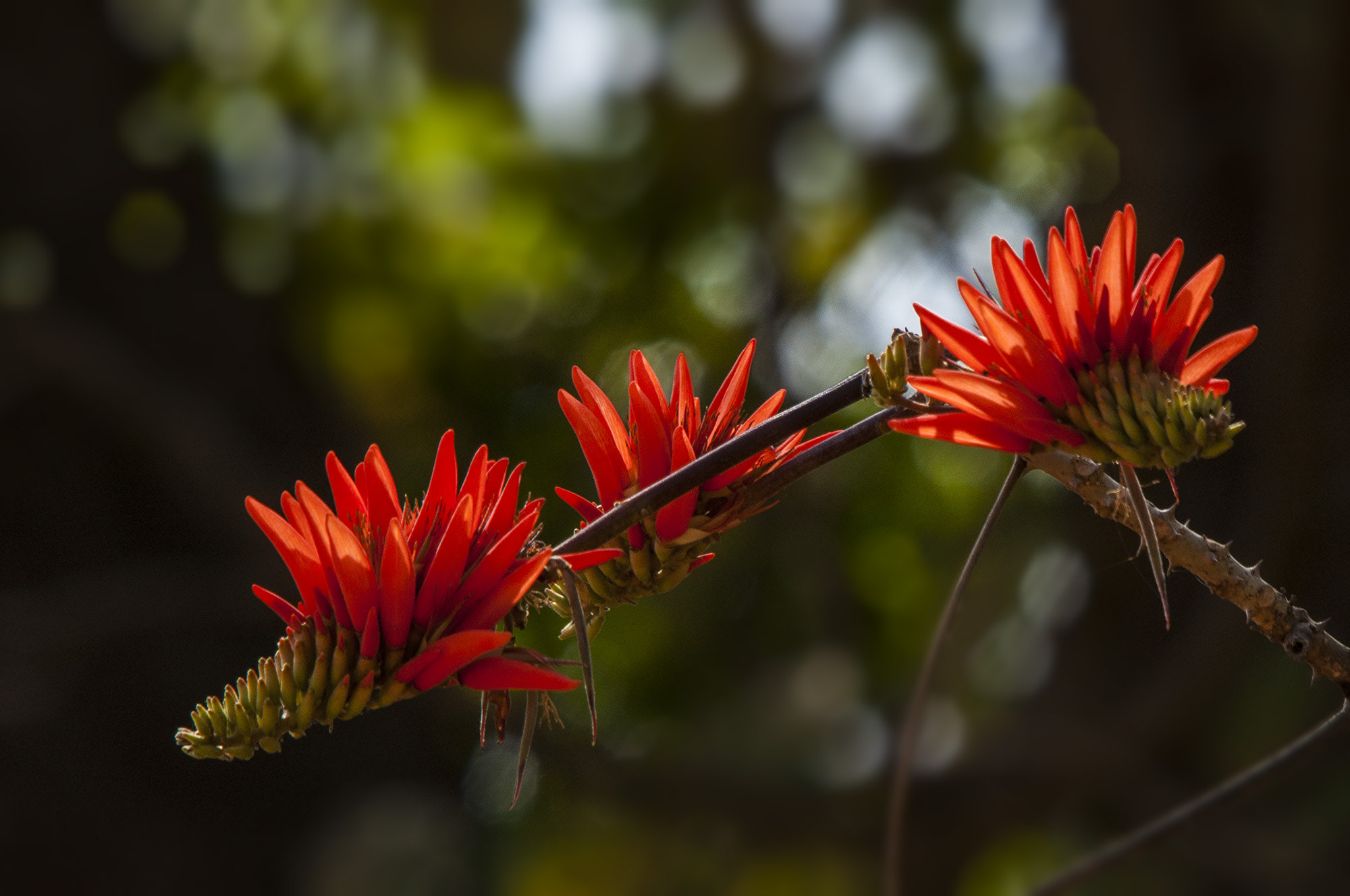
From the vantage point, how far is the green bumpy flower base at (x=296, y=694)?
225 mm

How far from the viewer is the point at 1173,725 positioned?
1516mm

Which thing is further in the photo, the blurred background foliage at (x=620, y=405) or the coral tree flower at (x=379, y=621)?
the blurred background foliage at (x=620, y=405)

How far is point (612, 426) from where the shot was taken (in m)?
0.26

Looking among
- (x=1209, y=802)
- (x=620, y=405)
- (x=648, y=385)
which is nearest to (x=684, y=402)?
(x=648, y=385)

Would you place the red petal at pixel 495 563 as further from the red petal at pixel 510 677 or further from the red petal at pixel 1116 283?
the red petal at pixel 1116 283

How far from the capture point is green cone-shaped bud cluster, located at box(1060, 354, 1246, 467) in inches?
8.5

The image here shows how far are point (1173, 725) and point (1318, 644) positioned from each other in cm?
151

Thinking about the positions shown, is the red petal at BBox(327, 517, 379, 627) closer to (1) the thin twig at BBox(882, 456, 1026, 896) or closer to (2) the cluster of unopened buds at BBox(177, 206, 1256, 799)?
(2) the cluster of unopened buds at BBox(177, 206, 1256, 799)

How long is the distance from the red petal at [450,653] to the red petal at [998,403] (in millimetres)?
117

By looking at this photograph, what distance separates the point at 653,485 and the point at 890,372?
0.21 feet

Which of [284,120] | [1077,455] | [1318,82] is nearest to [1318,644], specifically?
[1077,455]

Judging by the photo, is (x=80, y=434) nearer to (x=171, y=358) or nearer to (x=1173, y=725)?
(x=171, y=358)

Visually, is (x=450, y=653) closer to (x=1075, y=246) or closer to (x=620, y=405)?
(x=1075, y=246)

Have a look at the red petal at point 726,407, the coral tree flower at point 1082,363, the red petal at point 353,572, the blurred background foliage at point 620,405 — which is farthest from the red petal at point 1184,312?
the blurred background foliage at point 620,405
